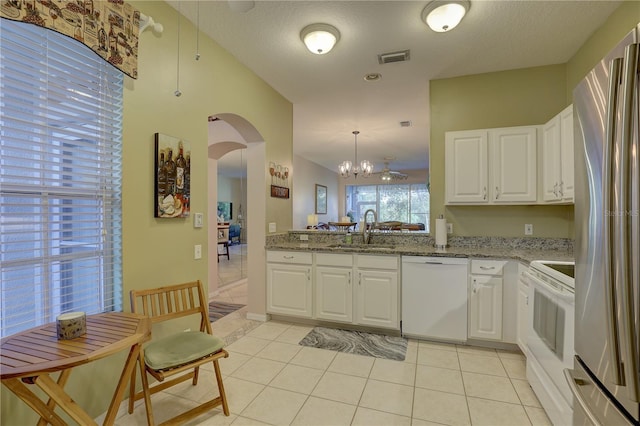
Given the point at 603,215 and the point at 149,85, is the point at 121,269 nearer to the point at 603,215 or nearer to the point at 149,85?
the point at 149,85

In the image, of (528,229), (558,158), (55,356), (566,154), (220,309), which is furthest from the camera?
(220,309)

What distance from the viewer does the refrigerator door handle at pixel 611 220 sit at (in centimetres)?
85

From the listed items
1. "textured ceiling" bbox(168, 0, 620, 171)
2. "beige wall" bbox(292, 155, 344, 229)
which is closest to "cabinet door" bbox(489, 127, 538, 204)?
"textured ceiling" bbox(168, 0, 620, 171)

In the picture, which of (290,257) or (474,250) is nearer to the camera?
(474,250)

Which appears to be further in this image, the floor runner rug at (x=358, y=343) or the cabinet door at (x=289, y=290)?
the cabinet door at (x=289, y=290)

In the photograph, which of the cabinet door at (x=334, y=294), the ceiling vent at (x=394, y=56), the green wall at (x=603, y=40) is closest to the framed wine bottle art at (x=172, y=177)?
the cabinet door at (x=334, y=294)

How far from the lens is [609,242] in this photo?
0.89 meters

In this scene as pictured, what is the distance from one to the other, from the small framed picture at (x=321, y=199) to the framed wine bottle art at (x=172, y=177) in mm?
6496

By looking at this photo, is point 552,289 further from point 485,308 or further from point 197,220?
point 197,220

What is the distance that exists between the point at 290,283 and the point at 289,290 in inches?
3.2

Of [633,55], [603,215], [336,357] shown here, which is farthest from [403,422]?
[633,55]

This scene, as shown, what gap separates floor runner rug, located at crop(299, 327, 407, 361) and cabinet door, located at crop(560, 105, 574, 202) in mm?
1880

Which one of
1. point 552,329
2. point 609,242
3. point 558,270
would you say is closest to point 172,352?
point 609,242

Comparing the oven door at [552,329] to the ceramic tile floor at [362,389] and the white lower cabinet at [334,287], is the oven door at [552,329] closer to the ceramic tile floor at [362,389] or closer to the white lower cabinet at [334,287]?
the ceramic tile floor at [362,389]
